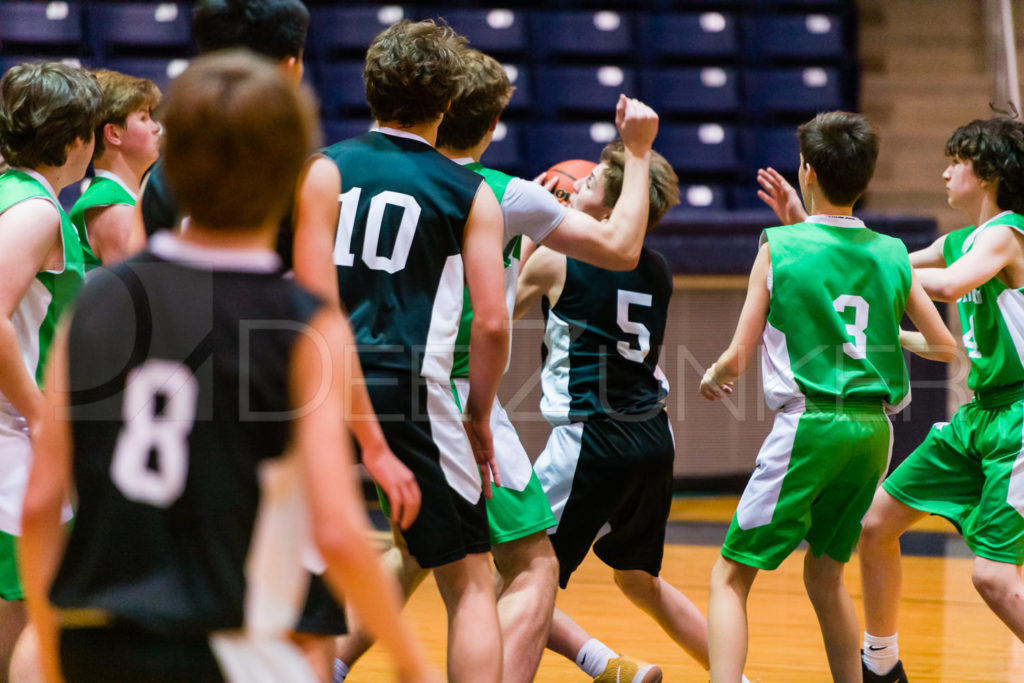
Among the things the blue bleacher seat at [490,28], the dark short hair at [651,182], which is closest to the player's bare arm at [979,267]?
the dark short hair at [651,182]

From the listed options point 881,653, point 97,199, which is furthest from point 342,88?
point 881,653

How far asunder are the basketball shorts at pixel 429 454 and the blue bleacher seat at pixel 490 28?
5861 millimetres

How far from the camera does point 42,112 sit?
2543 mm

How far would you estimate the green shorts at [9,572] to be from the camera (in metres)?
2.42

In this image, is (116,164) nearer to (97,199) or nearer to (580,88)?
(97,199)

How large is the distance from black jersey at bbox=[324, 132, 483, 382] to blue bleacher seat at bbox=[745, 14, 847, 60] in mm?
6441

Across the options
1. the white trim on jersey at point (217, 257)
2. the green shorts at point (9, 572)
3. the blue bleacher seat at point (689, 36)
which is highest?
the blue bleacher seat at point (689, 36)

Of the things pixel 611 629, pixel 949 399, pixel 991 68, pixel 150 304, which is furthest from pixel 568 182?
pixel 991 68

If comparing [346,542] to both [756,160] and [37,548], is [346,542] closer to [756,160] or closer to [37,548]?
[37,548]

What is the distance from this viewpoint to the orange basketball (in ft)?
11.3

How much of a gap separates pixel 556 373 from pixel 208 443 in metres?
2.03

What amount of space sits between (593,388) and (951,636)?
1.85 m

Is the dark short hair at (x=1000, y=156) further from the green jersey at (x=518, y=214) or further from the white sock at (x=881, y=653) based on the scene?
the green jersey at (x=518, y=214)

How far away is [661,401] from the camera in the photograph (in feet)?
10.8
